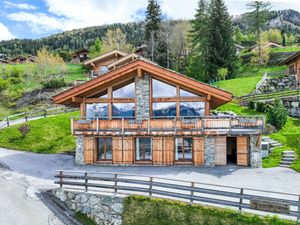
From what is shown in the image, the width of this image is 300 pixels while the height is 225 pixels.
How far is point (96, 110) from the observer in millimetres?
23391

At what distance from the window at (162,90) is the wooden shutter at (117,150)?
424cm

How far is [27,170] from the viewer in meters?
21.2

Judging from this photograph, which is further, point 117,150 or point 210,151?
point 117,150

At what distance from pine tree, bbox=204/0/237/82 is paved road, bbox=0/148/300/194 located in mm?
32533

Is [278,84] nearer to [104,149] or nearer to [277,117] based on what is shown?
[277,117]

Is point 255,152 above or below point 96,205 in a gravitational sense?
above

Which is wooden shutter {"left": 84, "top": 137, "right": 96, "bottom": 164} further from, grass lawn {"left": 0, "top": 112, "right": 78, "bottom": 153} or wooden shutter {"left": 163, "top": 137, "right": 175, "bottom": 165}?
wooden shutter {"left": 163, "top": 137, "right": 175, "bottom": 165}

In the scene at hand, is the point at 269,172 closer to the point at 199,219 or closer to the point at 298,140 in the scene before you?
the point at 298,140

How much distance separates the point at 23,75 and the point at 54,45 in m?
84.3

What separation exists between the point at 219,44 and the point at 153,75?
33.7m

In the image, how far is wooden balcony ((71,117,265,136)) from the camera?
69.7 feet

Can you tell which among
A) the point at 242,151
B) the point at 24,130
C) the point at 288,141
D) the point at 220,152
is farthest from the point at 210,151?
the point at 24,130

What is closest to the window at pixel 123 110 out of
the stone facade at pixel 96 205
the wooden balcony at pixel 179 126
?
the wooden balcony at pixel 179 126

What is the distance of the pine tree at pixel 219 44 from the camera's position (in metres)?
52.4
